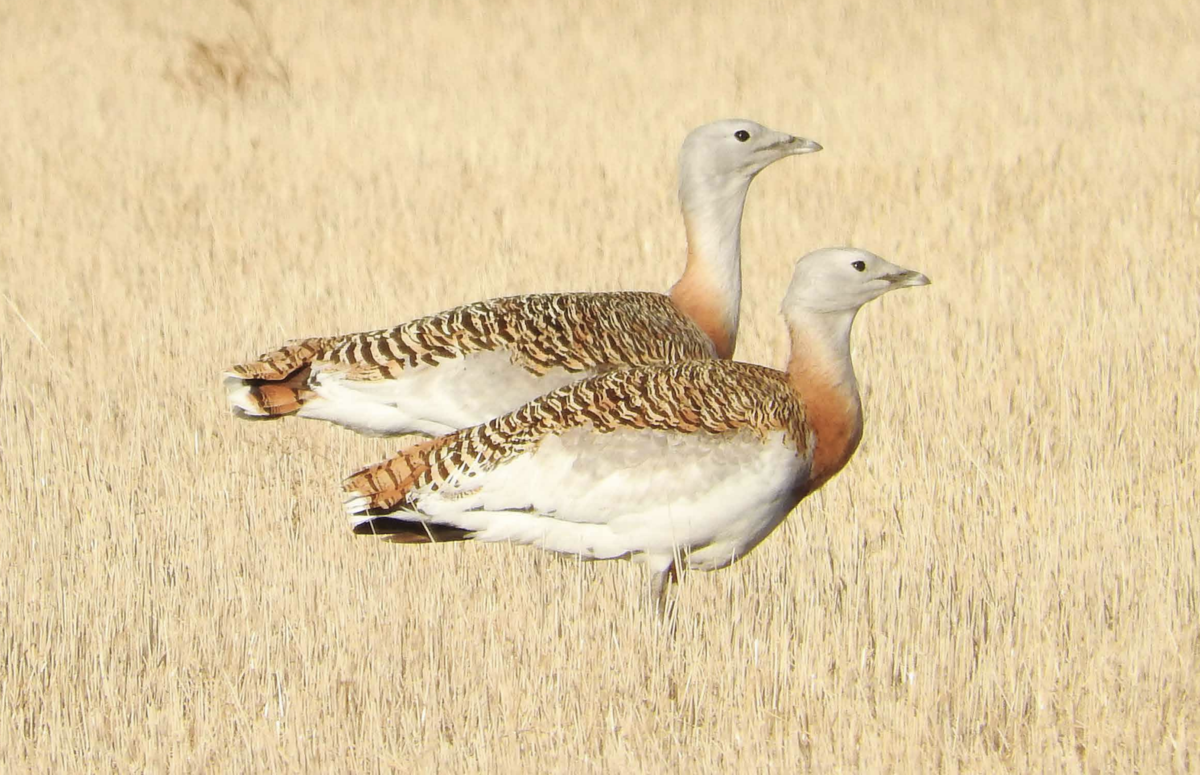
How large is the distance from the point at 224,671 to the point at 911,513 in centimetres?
201

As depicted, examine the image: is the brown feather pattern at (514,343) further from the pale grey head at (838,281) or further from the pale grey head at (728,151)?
the pale grey head at (728,151)

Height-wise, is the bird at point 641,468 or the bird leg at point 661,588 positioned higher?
the bird at point 641,468

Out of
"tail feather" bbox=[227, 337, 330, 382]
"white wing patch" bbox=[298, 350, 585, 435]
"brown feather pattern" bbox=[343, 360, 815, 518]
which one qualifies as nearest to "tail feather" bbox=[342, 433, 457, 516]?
"brown feather pattern" bbox=[343, 360, 815, 518]

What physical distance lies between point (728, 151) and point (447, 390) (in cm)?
141

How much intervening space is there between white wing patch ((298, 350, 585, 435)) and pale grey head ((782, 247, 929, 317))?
28.4 inches

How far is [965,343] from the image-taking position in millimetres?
6695

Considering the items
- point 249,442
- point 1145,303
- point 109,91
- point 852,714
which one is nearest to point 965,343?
point 1145,303

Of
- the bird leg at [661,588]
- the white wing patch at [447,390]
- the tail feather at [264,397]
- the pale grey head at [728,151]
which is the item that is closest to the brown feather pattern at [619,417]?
the bird leg at [661,588]

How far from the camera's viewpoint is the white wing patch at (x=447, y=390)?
16.3 ft

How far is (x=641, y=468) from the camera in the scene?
4.21 meters

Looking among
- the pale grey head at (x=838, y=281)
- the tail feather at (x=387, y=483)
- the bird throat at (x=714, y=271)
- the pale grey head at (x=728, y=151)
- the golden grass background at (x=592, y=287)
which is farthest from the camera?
the pale grey head at (x=728, y=151)

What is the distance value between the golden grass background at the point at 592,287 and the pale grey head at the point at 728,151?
1006 millimetres

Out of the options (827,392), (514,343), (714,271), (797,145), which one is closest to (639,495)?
(827,392)

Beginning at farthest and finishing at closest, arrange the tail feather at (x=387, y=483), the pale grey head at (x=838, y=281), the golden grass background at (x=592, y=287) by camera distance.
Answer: the pale grey head at (x=838, y=281)
the tail feather at (x=387, y=483)
the golden grass background at (x=592, y=287)
